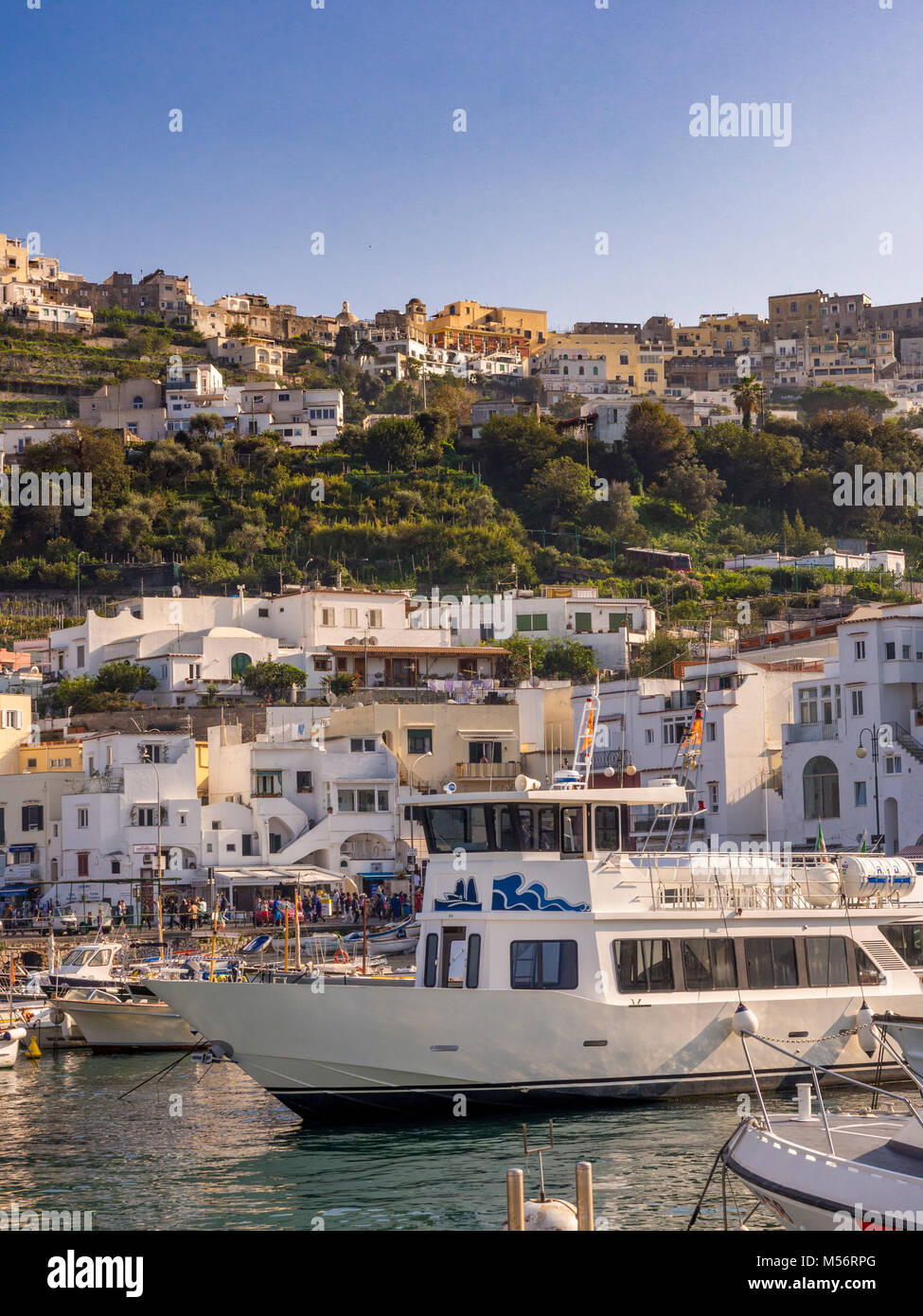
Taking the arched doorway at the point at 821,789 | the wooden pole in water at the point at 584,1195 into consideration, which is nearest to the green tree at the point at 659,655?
the arched doorway at the point at 821,789

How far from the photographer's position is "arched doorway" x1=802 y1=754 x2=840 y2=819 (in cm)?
4538

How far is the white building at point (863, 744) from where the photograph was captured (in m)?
43.5

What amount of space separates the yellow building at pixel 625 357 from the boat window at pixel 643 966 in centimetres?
13623

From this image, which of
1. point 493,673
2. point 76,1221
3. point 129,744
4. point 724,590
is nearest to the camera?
point 76,1221

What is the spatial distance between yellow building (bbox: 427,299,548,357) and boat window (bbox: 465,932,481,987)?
470 feet

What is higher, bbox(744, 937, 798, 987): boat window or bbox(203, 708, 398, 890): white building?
bbox(744, 937, 798, 987): boat window

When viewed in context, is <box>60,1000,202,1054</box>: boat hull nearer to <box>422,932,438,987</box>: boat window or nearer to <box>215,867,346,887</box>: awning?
<box>422,932,438,987</box>: boat window

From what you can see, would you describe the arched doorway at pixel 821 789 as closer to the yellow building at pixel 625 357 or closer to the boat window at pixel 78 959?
the boat window at pixel 78 959

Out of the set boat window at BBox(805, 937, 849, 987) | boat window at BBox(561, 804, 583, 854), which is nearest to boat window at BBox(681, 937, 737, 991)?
boat window at BBox(805, 937, 849, 987)

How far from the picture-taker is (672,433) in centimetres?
11144

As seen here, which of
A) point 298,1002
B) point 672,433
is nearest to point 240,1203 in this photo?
point 298,1002

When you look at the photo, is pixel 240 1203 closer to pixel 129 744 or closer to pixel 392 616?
pixel 129 744

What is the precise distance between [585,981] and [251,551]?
70399 mm

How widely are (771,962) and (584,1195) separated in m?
12.4
